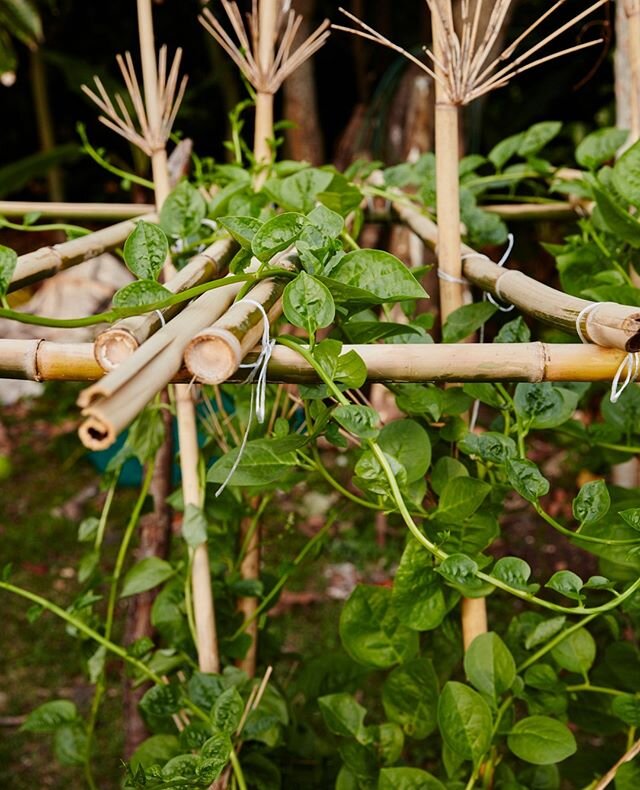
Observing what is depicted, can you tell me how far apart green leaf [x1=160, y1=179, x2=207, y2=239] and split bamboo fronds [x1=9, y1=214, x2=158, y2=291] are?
0.04 metres

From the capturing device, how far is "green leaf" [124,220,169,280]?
631 mm

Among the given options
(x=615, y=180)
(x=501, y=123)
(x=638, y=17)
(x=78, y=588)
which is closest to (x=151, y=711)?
(x=615, y=180)

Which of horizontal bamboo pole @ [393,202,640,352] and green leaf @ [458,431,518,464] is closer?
horizontal bamboo pole @ [393,202,640,352]

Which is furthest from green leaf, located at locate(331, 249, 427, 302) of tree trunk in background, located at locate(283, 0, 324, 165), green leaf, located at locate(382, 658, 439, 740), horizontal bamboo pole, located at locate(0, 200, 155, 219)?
tree trunk in background, located at locate(283, 0, 324, 165)

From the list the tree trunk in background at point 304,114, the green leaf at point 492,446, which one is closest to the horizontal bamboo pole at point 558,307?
the green leaf at point 492,446

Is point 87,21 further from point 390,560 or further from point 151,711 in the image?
point 151,711

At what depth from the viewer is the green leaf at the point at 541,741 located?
0.71 metres

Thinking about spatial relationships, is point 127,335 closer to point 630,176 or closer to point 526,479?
point 526,479

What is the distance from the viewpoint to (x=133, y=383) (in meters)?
0.41

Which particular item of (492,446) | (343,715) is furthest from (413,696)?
(492,446)

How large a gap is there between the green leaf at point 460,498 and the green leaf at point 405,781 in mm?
242

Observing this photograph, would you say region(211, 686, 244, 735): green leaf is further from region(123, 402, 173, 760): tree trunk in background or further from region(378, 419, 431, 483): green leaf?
region(123, 402, 173, 760): tree trunk in background

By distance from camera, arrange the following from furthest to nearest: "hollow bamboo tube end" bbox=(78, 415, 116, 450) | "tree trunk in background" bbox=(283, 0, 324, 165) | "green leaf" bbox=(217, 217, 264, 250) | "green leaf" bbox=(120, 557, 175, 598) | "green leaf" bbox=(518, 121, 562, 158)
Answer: "tree trunk in background" bbox=(283, 0, 324, 165), "green leaf" bbox=(518, 121, 562, 158), "green leaf" bbox=(120, 557, 175, 598), "green leaf" bbox=(217, 217, 264, 250), "hollow bamboo tube end" bbox=(78, 415, 116, 450)

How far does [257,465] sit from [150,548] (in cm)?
49
